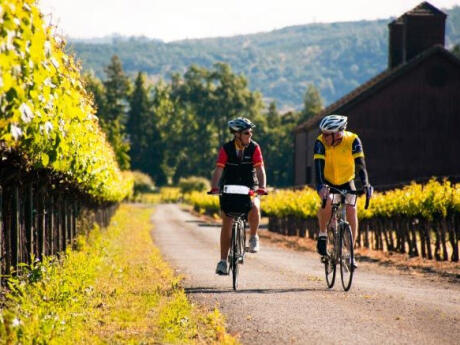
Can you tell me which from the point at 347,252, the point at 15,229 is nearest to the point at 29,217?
the point at 15,229

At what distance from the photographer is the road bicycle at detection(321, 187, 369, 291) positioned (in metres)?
10.3

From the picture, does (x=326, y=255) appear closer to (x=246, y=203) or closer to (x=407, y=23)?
(x=246, y=203)

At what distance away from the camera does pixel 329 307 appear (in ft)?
29.5

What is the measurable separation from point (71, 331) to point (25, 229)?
16.8 feet

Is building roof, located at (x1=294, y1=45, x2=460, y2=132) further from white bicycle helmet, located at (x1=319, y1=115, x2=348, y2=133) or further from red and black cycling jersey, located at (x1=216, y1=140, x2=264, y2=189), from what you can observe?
red and black cycling jersey, located at (x1=216, y1=140, x2=264, y2=189)

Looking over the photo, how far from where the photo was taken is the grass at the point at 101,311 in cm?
686

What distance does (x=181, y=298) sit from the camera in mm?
9406

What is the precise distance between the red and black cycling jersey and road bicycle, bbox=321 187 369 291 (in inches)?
43.7

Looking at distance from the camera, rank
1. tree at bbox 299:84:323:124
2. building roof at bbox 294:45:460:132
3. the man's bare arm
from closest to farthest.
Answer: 1. the man's bare arm
2. building roof at bbox 294:45:460:132
3. tree at bbox 299:84:323:124

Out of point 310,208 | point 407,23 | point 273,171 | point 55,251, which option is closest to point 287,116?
point 273,171

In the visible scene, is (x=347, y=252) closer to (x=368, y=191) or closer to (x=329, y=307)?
(x=368, y=191)

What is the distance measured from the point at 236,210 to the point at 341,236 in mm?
1488

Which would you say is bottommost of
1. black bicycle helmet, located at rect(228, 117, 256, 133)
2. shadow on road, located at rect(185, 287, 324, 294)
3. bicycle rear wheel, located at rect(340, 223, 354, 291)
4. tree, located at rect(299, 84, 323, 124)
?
shadow on road, located at rect(185, 287, 324, 294)

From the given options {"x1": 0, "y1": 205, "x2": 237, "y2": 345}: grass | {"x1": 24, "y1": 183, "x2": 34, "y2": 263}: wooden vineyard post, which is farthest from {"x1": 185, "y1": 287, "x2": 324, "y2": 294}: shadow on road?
{"x1": 24, "y1": 183, "x2": 34, "y2": 263}: wooden vineyard post
